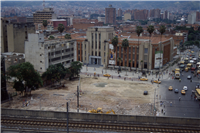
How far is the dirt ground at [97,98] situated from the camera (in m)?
49.3

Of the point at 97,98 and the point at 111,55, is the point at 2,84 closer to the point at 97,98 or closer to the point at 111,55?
the point at 97,98

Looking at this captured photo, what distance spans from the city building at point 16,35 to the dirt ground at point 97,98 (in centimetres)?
2824

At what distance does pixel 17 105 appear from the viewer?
166ft

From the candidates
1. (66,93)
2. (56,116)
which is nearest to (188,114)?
(56,116)

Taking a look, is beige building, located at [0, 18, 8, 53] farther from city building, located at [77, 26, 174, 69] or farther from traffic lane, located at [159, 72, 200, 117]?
traffic lane, located at [159, 72, 200, 117]

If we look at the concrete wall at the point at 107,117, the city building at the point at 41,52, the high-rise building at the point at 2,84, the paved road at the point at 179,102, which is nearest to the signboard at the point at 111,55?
the city building at the point at 41,52

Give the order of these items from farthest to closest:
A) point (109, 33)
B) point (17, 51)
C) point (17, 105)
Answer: point (109, 33) < point (17, 51) < point (17, 105)

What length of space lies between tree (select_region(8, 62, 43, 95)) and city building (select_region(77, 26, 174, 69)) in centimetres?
4277

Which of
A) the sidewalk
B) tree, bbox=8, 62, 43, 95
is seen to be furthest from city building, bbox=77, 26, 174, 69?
tree, bbox=8, 62, 43, 95

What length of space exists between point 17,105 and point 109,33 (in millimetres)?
58337

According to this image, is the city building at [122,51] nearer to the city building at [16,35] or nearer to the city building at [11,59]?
the city building at [16,35]

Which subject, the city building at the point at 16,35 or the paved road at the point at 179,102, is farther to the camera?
the city building at the point at 16,35

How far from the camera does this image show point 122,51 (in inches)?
3661

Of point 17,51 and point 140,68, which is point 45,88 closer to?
point 17,51
